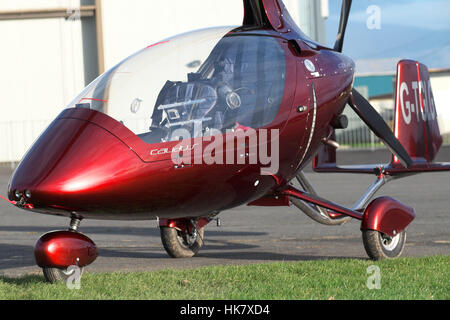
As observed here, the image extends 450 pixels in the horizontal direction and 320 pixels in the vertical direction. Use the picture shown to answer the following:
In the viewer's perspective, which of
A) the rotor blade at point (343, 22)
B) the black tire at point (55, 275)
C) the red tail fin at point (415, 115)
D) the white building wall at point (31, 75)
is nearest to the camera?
the black tire at point (55, 275)

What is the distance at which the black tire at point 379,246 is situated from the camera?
25.4 ft

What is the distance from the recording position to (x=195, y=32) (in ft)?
24.3

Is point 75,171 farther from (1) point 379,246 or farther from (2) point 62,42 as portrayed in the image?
(2) point 62,42

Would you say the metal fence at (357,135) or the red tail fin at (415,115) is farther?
the metal fence at (357,135)

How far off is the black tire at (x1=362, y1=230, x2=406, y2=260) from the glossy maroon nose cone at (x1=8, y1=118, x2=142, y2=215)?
8.54 feet

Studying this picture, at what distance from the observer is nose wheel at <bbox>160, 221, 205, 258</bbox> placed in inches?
335

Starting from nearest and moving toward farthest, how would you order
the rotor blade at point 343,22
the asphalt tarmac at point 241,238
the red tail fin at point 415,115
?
the asphalt tarmac at point 241,238 < the rotor blade at point 343,22 < the red tail fin at point 415,115

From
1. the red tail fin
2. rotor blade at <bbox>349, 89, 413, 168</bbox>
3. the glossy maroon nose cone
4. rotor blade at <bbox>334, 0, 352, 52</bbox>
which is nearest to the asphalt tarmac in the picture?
the red tail fin

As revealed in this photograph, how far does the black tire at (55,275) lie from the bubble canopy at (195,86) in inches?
50.3

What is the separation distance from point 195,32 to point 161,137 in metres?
1.43

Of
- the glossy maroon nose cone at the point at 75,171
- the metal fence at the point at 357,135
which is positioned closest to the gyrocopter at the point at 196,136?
the glossy maroon nose cone at the point at 75,171

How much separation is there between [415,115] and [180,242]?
3.49 meters

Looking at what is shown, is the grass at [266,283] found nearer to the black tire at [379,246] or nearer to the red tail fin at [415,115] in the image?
the black tire at [379,246]

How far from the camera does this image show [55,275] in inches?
256
